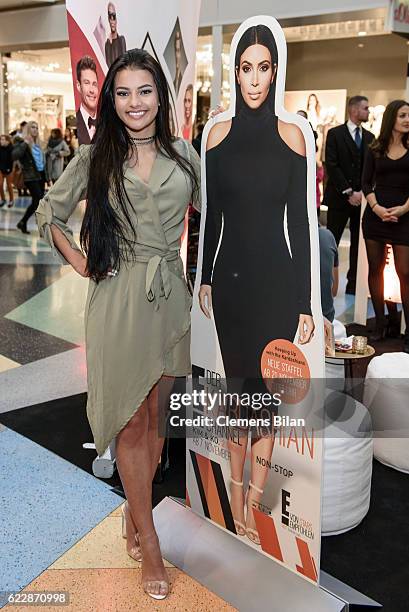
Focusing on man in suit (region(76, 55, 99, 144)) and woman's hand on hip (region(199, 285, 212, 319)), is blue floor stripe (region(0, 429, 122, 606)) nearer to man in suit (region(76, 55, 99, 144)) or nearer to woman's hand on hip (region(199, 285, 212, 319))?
woman's hand on hip (region(199, 285, 212, 319))

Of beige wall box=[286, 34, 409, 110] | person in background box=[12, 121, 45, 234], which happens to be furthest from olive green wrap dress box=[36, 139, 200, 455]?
beige wall box=[286, 34, 409, 110]

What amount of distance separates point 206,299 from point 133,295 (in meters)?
0.26

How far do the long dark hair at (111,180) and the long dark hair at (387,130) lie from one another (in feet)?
8.92

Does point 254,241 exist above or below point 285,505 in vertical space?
above

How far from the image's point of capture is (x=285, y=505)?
1861mm

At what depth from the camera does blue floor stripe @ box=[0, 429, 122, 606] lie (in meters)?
2.09

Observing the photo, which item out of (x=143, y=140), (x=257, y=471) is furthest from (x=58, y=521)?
(x=143, y=140)

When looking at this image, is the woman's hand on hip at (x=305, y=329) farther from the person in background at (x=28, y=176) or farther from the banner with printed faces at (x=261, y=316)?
the person in background at (x=28, y=176)

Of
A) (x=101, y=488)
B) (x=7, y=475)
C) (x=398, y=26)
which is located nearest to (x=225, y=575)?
(x=101, y=488)

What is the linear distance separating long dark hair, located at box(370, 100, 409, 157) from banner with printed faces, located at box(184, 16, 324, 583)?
2635 millimetres

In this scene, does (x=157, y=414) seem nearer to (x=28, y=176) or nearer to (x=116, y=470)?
(x=116, y=470)

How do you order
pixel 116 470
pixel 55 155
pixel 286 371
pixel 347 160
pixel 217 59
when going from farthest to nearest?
pixel 55 155 < pixel 217 59 < pixel 347 160 < pixel 116 470 < pixel 286 371

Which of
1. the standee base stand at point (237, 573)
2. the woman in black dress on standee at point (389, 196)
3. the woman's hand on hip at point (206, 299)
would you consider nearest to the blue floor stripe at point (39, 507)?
the standee base stand at point (237, 573)

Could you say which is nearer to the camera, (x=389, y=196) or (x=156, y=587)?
(x=156, y=587)
